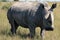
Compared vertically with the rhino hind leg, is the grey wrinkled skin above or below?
above

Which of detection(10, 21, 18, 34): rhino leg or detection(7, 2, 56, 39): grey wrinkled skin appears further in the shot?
detection(10, 21, 18, 34): rhino leg

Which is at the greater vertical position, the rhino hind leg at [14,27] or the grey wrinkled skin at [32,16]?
the grey wrinkled skin at [32,16]

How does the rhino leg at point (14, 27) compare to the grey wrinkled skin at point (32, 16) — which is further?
the rhino leg at point (14, 27)

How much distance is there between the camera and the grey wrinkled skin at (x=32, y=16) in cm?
1020

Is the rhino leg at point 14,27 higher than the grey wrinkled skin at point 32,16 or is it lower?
lower

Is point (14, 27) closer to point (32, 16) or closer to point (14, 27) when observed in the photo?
point (14, 27)

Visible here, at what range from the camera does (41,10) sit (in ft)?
34.9

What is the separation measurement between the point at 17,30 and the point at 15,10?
1015mm

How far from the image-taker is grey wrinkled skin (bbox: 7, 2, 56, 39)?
10.2 metres

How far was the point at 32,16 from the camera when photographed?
1076cm

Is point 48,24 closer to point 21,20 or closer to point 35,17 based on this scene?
point 35,17

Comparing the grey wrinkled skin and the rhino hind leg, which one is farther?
the rhino hind leg

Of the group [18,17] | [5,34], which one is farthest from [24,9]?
[5,34]

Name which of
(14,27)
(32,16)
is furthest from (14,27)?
(32,16)
